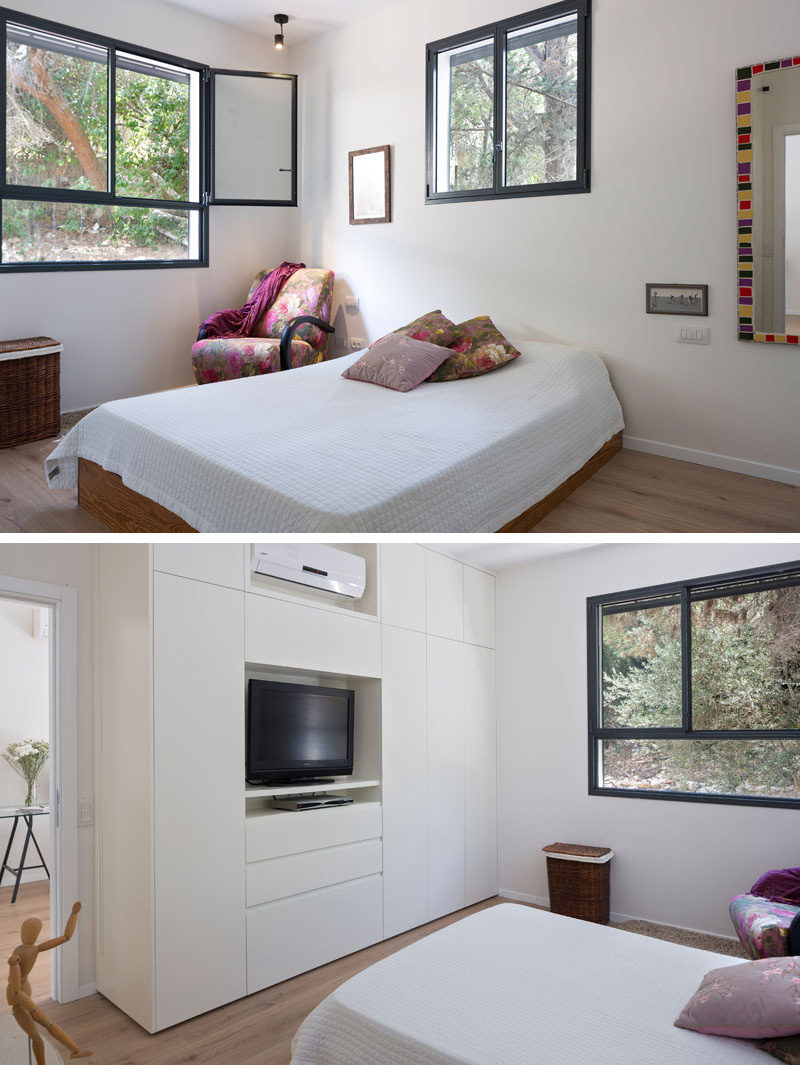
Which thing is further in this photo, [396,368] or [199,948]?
[396,368]

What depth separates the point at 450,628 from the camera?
508 cm

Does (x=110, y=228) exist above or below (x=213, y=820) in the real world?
above

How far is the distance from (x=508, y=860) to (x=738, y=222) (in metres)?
3.96

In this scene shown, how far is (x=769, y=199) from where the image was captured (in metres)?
4.19

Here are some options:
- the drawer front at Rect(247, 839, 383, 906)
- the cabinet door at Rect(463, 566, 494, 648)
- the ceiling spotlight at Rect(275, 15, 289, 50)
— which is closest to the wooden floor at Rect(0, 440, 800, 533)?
the cabinet door at Rect(463, 566, 494, 648)

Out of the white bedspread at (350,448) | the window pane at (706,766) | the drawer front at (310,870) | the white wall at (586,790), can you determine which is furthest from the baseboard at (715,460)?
the drawer front at (310,870)

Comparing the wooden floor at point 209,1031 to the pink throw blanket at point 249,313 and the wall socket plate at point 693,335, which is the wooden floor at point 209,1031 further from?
the pink throw blanket at point 249,313

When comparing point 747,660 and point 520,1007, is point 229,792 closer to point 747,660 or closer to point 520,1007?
point 520,1007

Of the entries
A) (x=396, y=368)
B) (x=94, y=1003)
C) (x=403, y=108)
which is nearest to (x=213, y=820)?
(x=94, y=1003)

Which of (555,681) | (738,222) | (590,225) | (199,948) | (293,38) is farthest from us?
(293,38)

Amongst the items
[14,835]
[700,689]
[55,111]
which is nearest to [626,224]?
[700,689]

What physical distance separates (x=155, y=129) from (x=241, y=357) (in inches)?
70.1

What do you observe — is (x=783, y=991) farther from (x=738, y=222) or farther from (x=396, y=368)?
(x=738, y=222)

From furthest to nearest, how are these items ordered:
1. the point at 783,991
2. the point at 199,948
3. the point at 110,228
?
1. the point at 110,228
2. the point at 199,948
3. the point at 783,991
